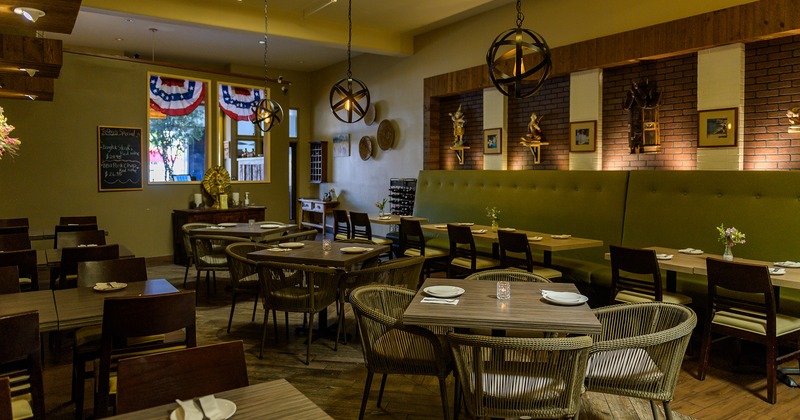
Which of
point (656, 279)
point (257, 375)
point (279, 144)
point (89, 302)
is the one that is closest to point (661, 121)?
point (656, 279)

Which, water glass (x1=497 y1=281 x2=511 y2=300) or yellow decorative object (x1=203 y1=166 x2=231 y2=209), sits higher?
yellow decorative object (x1=203 y1=166 x2=231 y2=209)

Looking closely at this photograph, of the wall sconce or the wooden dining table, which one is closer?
the wooden dining table

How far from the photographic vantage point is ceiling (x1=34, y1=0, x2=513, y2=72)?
7.21m

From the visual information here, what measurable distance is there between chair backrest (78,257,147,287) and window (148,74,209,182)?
5.28 m

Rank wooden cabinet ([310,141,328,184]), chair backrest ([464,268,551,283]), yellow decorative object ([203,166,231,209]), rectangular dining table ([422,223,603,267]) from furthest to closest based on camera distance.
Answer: wooden cabinet ([310,141,328,184]), yellow decorative object ([203,166,231,209]), rectangular dining table ([422,223,603,267]), chair backrest ([464,268,551,283])

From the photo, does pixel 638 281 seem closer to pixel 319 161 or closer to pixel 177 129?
pixel 177 129

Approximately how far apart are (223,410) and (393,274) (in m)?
2.54

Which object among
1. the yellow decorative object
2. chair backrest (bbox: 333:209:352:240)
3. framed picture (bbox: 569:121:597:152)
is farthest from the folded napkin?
the yellow decorative object

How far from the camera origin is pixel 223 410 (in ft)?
5.23

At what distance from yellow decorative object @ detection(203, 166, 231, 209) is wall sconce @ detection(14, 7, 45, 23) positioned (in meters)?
5.62

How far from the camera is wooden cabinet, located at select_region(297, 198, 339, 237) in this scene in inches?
446

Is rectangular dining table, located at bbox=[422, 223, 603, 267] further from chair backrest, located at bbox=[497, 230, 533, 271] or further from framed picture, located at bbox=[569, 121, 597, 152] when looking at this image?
framed picture, located at bbox=[569, 121, 597, 152]

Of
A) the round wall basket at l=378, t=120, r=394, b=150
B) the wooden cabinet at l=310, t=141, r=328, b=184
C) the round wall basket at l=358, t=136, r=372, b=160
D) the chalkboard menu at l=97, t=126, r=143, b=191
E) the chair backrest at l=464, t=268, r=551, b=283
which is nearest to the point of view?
→ the chair backrest at l=464, t=268, r=551, b=283

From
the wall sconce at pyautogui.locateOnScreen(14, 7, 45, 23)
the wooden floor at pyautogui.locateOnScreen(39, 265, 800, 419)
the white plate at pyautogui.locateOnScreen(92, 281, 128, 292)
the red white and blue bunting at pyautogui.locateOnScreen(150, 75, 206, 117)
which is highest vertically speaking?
the red white and blue bunting at pyautogui.locateOnScreen(150, 75, 206, 117)
